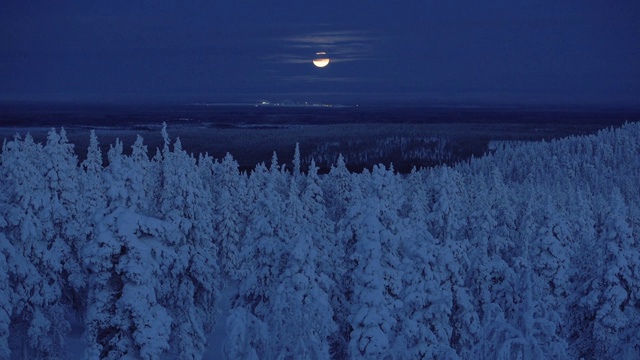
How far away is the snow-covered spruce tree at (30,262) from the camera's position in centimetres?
2356

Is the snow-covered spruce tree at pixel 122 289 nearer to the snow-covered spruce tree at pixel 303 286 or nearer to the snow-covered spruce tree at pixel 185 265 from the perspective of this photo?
the snow-covered spruce tree at pixel 303 286

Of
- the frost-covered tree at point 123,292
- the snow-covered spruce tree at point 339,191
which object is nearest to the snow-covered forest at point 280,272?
the frost-covered tree at point 123,292

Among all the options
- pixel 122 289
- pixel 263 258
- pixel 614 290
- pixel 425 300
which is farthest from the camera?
pixel 614 290

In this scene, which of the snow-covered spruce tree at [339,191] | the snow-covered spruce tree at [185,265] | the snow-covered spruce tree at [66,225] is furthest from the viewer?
the snow-covered spruce tree at [339,191]

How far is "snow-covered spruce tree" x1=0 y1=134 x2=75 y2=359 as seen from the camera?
928 inches

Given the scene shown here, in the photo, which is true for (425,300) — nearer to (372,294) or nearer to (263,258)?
(372,294)

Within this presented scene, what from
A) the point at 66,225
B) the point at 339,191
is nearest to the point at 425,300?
the point at 66,225

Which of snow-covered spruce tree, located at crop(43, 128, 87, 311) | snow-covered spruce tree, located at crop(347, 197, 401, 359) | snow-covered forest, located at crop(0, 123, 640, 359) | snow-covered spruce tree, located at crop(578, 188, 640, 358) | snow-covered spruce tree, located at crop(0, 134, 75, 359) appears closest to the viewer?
snow-covered forest, located at crop(0, 123, 640, 359)

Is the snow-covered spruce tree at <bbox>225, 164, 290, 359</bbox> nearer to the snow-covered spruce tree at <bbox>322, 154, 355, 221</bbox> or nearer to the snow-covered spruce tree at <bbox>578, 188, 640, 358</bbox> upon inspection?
the snow-covered spruce tree at <bbox>578, 188, 640, 358</bbox>

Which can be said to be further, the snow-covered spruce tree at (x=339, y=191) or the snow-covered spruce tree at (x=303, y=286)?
the snow-covered spruce tree at (x=339, y=191)

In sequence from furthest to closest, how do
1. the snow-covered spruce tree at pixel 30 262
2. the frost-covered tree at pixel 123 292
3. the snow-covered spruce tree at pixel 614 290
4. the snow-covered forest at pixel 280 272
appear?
the snow-covered spruce tree at pixel 614 290, the snow-covered spruce tree at pixel 30 262, the snow-covered forest at pixel 280 272, the frost-covered tree at pixel 123 292

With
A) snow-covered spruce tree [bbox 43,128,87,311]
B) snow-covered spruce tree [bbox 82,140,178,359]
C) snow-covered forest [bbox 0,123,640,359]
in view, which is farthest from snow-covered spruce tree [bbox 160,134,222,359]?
snow-covered spruce tree [bbox 82,140,178,359]

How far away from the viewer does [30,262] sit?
2502cm

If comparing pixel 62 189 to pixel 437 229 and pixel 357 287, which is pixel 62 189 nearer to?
pixel 357 287
